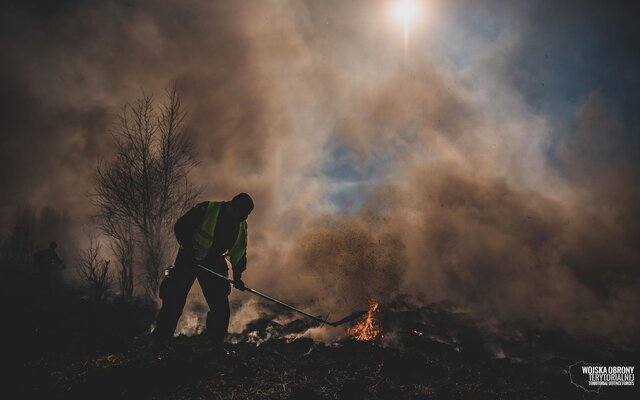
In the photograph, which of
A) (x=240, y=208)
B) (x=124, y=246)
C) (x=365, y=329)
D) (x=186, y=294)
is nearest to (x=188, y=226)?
(x=240, y=208)

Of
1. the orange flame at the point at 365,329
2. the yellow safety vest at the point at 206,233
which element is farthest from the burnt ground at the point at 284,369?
the yellow safety vest at the point at 206,233

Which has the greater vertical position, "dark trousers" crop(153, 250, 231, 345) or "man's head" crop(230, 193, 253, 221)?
"man's head" crop(230, 193, 253, 221)

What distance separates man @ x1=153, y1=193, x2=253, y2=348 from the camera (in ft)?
13.5

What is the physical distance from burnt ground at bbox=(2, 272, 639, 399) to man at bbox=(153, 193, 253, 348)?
376 mm

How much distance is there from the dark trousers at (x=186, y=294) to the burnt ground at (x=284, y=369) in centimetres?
28

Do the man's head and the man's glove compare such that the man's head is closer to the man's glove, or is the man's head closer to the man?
the man

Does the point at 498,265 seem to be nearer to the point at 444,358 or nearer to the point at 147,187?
the point at 444,358

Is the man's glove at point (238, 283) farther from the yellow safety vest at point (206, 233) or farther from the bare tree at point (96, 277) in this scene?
the bare tree at point (96, 277)

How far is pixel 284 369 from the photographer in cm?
416

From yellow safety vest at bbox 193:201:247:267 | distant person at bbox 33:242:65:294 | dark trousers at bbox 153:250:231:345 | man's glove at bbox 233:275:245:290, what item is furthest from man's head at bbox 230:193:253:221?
distant person at bbox 33:242:65:294

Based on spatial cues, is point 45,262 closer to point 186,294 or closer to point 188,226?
point 186,294

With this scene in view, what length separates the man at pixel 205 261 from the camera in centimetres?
413

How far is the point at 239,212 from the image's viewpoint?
4375 millimetres

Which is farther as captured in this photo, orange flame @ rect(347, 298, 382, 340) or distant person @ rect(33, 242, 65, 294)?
distant person @ rect(33, 242, 65, 294)
